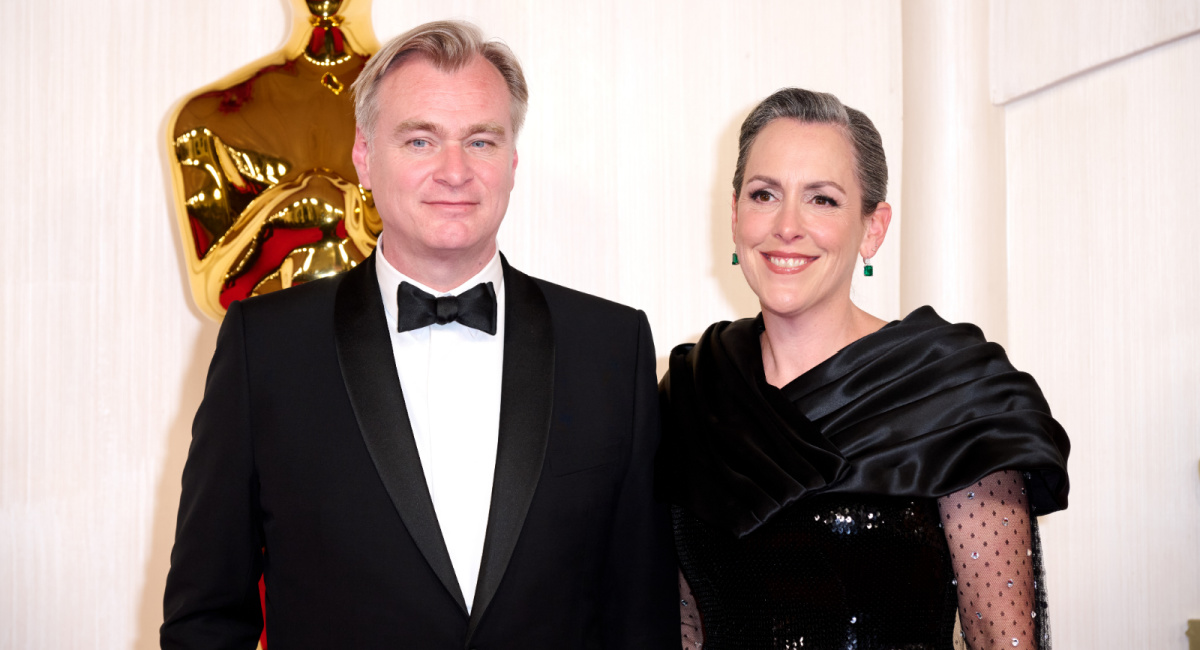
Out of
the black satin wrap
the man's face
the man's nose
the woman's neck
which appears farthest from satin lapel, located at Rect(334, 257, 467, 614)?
the woman's neck

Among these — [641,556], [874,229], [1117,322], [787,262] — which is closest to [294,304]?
[641,556]

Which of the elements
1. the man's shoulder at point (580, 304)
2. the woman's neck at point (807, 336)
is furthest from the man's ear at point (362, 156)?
the woman's neck at point (807, 336)

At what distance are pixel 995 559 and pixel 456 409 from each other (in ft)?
3.17

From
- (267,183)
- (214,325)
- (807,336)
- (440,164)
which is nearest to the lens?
(440,164)

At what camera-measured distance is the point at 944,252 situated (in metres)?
2.86


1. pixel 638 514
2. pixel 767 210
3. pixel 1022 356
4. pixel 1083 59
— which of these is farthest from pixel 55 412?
pixel 1083 59

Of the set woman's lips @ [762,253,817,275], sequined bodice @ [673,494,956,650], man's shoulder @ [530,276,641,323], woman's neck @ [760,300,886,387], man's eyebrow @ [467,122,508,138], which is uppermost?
man's eyebrow @ [467,122,508,138]

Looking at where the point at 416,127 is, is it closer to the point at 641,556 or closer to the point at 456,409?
the point at 456,409

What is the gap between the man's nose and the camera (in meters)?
1.76

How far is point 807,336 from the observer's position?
204 centimetres

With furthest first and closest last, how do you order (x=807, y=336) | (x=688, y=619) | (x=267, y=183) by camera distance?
(x=267, y=183), (x=688, y=619), (x=807, y=336)

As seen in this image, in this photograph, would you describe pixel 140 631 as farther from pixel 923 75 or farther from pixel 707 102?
pixel 923 75

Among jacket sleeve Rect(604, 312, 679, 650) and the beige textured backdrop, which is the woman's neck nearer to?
jacket sleeve Rect(604, 312, 679, 650)

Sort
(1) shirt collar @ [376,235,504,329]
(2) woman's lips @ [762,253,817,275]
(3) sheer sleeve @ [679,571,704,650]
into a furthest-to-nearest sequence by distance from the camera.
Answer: (3) sheer sleeve @ [679,571,704,650]
(2) woman's lips @ [762,253,817,275]
(1) shirt collar @ [376,235,504,329]
